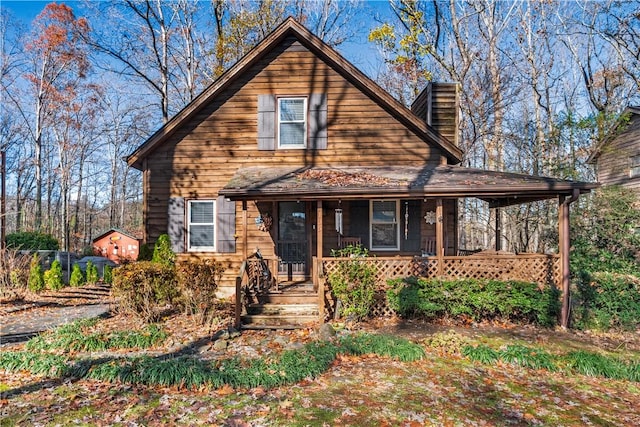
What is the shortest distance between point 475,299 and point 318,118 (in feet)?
23.4

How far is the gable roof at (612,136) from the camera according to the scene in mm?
17587

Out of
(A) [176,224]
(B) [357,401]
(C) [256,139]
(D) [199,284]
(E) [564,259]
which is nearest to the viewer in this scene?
(B) [357,401]

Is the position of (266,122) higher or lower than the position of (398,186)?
higher

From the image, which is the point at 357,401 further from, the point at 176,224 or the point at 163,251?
the point at 176,224

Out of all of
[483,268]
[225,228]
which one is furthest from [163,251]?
[483,268]

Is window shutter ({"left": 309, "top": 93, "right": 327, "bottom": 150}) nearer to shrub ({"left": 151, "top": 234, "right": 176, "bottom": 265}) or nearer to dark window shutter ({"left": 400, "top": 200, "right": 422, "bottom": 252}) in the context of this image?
dark window shutter ({"left": 400, "top": 200, "right": 422, "bottom": 252})

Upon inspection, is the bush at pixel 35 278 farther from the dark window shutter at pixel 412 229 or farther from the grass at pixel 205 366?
the dark window shutter at pixel 412 229

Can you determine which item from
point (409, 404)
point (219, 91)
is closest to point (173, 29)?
point (219, 91)

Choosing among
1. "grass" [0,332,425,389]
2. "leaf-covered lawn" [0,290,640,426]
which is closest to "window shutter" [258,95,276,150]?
"leaf-covered lawn" [0,290,640,426]

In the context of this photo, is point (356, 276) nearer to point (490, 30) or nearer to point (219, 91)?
point (219, 91)

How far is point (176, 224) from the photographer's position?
37.6ft

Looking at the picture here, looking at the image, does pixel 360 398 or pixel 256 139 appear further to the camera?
pixel 256 139

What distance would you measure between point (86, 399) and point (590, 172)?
87.4 ft

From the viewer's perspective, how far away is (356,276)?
8375 millimetres
